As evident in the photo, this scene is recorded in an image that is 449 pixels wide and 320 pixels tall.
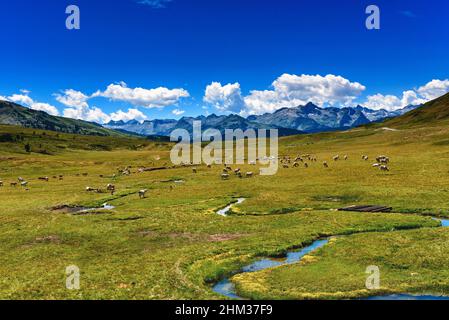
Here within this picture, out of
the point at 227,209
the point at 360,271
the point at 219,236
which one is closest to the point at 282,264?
the point at 360,271

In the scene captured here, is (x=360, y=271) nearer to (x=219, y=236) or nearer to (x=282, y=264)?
(x=282, y=264)

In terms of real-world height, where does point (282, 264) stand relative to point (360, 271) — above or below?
below

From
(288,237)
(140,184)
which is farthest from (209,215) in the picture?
(140,184)

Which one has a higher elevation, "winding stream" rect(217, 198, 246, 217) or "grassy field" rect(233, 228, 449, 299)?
"winding stream" rect(217, 198, 246, 217)

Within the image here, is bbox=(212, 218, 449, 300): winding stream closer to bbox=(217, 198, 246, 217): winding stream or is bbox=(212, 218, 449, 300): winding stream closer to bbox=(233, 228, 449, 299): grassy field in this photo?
bbox=(233, 228, 449, 299): grassy field

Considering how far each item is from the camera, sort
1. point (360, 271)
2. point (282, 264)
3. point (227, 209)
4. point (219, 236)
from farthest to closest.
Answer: point (227, 209), point (219, 236), point (282, 264), point (360, 271)

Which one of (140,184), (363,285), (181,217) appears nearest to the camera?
(363,285)

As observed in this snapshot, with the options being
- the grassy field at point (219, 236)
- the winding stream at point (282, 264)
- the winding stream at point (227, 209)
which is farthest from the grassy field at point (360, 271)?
the winding stream at point (227, 209)

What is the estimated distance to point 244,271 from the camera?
29.7 m

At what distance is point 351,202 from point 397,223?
13.7 meters

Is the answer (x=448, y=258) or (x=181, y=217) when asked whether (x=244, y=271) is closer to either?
(x=448, y=258)

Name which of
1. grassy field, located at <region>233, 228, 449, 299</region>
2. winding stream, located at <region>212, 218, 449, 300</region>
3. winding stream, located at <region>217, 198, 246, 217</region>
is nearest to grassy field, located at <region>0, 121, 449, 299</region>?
grassy field, located at <region>233, 228, 449, 299</region>

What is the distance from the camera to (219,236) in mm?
40594

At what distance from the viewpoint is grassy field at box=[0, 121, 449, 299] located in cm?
2581
